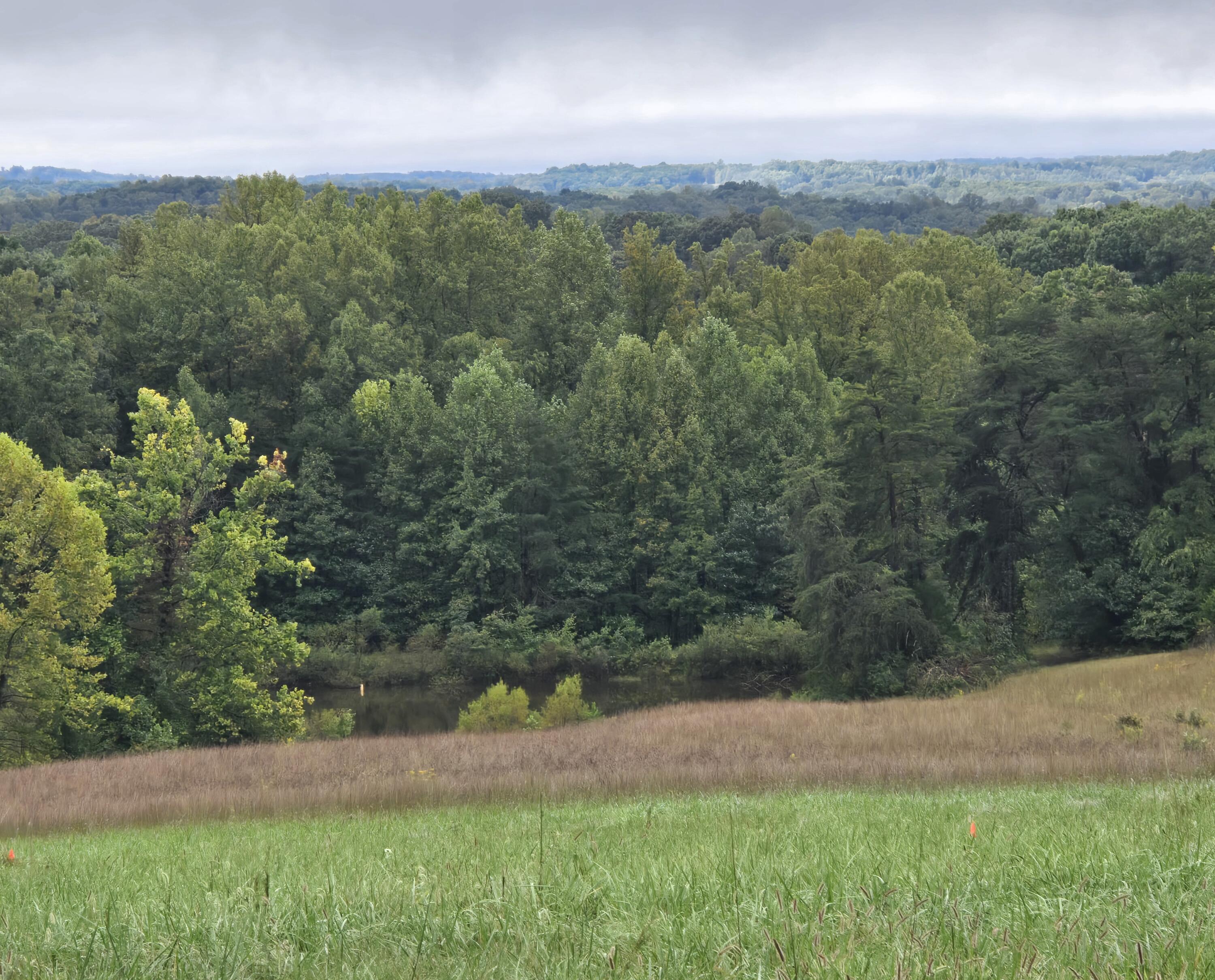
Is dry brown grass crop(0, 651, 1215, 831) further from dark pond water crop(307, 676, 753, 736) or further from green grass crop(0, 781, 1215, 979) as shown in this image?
dark pond water crop(307, 676, 753, 736)

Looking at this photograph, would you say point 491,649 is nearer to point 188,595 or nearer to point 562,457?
point 562,457

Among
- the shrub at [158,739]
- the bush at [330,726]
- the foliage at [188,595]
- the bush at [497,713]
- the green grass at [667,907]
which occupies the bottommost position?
the bush at [330,726]

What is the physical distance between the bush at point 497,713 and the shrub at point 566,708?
31.8 inches

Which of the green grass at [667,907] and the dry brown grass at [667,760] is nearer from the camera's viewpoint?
the green grass at [667,907]

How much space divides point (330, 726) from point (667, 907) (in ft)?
105

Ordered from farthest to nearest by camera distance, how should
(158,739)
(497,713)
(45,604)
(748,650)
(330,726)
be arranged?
1. (748,650)
2. (330,726)
3. (497,713)
4. (158,739)
5. (45,604)

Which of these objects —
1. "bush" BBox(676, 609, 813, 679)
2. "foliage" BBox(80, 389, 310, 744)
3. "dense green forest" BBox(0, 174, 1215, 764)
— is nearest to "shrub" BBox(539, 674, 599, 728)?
"foliage" BBox(80, 389, 310, 744)

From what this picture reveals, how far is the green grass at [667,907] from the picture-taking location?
12.0 ft

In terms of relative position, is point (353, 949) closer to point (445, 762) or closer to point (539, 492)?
point (445, 762)

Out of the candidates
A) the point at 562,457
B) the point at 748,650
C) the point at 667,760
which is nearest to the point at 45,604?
the point at 667,760

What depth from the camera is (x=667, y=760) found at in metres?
16.9

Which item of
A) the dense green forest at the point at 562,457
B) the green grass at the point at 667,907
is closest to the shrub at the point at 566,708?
the dense green forest at the point at 562,457

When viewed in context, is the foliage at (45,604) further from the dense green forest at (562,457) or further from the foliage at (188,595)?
the foliage at (188,595)

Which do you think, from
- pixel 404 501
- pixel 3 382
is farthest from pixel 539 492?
pixel 3 382
